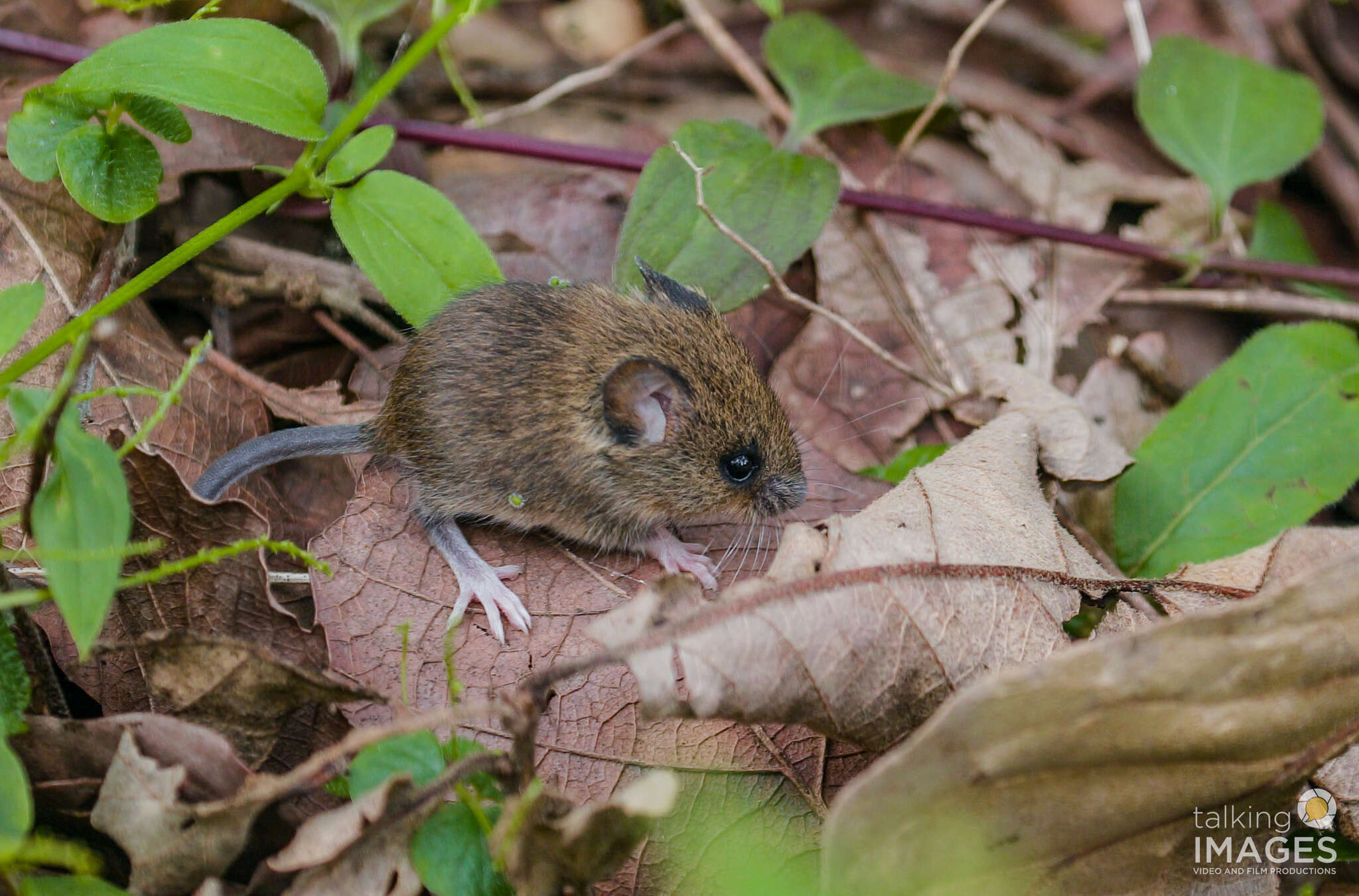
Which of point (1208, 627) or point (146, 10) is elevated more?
point (146, 10)

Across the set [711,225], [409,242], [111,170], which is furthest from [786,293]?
[111,170]

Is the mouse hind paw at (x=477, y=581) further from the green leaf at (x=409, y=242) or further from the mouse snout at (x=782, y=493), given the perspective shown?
the mouse snout at (x=782, y=493)

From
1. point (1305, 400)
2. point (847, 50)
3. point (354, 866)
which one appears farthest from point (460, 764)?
point (847, 50)

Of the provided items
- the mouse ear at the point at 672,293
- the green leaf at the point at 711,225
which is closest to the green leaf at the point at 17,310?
the mouse ear at the point at 672,293

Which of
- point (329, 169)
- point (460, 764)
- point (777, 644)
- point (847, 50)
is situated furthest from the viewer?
point (847, 50)

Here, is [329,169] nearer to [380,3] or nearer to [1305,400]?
[380,3]

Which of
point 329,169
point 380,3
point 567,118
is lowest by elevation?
point 567,118

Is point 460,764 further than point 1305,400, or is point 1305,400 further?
point 1305,400
